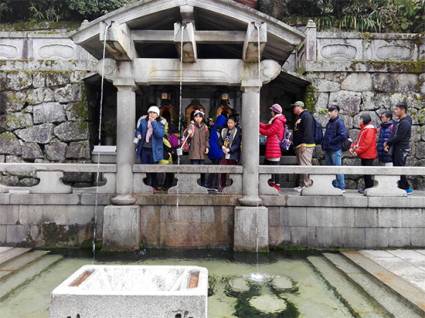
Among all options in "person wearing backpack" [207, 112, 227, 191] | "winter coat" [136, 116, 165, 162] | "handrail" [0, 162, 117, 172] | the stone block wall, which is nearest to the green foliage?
the stone block wall

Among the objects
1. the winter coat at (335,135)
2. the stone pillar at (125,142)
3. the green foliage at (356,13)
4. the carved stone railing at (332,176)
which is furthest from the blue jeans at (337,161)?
the green foliage at (356,13)

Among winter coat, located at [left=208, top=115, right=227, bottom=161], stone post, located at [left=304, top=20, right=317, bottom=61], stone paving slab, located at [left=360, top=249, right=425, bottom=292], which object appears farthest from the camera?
stone post, located at [left=304, top=20, right=317, bottom=61]

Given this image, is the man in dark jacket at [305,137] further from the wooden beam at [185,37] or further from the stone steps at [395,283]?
the wooden beam at [185,37]

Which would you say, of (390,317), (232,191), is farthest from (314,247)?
(390,317)

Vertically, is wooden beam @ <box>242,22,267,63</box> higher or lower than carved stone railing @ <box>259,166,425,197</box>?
higher

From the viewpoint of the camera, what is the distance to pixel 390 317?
4.49 metres

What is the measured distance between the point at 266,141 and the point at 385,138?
303 centimetres

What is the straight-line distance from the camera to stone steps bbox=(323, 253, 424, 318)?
14.8 ft

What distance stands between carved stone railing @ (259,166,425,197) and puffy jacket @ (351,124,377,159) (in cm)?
123

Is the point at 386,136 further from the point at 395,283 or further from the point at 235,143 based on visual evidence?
the point at 395,283

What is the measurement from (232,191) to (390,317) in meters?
4.02

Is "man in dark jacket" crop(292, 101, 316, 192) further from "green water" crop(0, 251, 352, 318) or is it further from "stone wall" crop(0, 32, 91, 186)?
"stone wall" crop(0, 32, 91, 186)

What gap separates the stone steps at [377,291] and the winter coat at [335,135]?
289 cm

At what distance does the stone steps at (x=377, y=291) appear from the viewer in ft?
14.8
